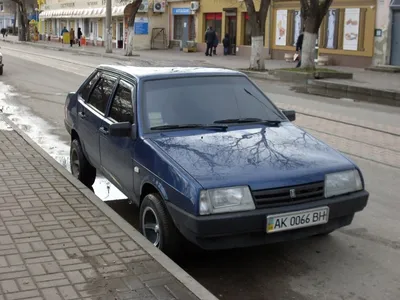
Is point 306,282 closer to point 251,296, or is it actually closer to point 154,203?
point 251,296

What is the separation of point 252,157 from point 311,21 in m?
19.0

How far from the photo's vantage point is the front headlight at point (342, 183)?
470 cm

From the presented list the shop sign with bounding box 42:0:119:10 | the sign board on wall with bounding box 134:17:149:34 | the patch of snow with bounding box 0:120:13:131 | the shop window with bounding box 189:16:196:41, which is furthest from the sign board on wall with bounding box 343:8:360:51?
the shop sign with bounding box 42:0:119:10

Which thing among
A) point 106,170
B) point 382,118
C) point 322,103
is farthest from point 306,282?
point 322,103

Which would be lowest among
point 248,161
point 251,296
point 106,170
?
point 251,296

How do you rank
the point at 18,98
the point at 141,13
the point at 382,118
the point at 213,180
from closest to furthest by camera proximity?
the point at 213,180 → the point at 382,118 → the point at 18,98 → the point at 141,13

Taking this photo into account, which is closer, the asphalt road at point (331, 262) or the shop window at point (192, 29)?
the asphalt road at point (331, 262)

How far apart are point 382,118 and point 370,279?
959 centimetres

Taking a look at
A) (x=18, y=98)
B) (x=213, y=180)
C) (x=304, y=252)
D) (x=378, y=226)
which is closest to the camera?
(x=213, y=180)

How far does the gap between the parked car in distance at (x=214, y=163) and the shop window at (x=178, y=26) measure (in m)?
40.0

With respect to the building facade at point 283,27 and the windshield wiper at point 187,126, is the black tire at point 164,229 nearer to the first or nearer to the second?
the windshield wiper at point 187,126

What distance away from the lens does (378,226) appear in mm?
5883

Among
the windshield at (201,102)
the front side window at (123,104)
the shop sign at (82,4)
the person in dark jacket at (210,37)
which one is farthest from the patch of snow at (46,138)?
the shop sign at (82,4)

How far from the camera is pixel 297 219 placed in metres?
4.53
